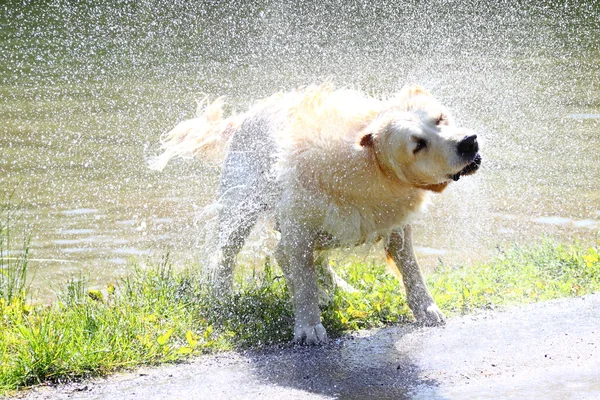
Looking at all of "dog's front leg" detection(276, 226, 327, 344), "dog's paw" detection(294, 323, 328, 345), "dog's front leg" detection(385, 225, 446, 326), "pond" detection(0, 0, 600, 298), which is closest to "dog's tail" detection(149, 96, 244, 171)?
"pond" detection(0, 0, 600, 298)

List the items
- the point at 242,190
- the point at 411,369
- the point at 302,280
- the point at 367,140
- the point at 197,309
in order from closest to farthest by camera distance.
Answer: the point at 411,369, the point at 367,140, the point at 302,280, the point at 197,309, the point at 242,190

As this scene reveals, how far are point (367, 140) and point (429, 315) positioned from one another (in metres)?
1.12

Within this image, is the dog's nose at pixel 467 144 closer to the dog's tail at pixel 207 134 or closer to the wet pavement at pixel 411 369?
the wet pavement at pixel 411 369

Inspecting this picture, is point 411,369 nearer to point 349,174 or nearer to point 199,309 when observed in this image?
point 349,174

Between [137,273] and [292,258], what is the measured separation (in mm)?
1139

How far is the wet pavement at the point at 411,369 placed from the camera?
14.1 ft

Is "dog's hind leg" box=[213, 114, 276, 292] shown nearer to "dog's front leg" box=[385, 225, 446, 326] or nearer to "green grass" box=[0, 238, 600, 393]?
"green grass" box=[0, 238, 600, 393]

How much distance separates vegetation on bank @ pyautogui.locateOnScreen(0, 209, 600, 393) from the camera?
4.63 metres

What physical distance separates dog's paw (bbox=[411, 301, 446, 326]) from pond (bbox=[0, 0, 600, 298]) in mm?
1516

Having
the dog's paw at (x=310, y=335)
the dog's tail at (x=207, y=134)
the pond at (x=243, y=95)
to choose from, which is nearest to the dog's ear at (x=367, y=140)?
the pond at (x=243, y=95)

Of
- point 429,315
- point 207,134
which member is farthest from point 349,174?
point 207,134

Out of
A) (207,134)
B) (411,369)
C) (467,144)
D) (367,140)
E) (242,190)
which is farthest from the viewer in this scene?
(207,134)

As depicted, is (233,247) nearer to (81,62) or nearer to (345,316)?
(345,316)

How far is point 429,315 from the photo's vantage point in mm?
5367
